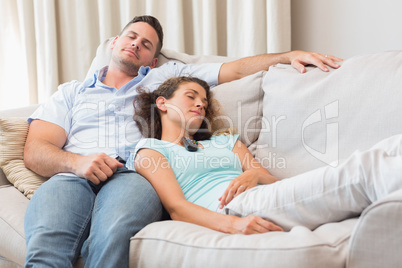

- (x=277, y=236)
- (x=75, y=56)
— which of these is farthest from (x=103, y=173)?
(x=75, y=56)

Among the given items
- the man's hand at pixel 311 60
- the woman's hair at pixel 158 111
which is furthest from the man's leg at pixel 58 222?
the man's hand at pixel 311 60

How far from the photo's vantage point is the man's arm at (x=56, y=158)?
1586 mm

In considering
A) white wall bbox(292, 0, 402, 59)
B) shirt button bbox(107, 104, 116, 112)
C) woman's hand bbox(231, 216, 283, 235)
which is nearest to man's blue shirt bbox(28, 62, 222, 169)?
shirt button bbox(107, 104, 116, 112)

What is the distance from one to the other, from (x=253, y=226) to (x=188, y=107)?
0.60 m

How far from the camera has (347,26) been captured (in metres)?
2.44

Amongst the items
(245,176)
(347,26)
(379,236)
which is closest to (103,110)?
(245,176)

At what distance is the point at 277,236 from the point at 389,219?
275mm

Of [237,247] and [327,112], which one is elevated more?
[327,112]

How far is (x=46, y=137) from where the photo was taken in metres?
1.79

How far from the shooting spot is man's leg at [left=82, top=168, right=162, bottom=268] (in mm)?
1264

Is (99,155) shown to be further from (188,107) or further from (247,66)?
(247,66)

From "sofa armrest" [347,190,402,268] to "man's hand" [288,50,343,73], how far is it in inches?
29.8

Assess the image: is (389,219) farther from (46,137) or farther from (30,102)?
(30,102)

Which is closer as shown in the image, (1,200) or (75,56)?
(1,200)
